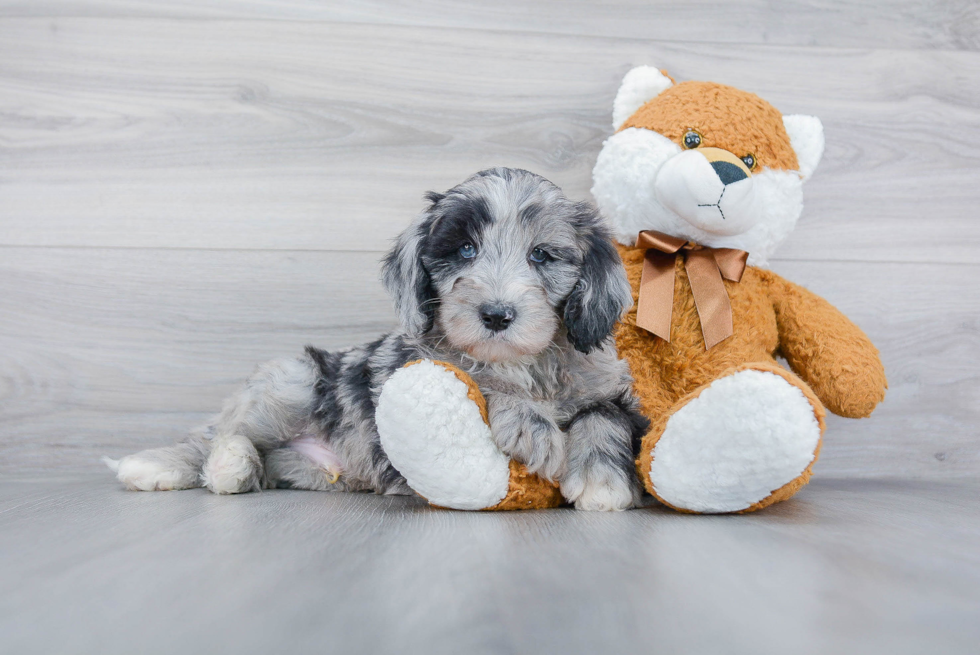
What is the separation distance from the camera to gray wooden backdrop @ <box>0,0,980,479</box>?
2.35 metres

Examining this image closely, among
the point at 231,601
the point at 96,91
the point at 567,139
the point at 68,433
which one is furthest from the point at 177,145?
the point at 231,601

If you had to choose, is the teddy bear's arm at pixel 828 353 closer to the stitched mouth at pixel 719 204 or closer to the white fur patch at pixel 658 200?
the white fur patch at pixel 658 200

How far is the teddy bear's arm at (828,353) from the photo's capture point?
182 centimetres

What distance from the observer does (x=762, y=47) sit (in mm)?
2430

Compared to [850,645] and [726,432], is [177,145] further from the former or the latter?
[850,645]

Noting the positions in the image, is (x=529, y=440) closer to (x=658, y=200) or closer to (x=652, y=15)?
(x=658, y=200)

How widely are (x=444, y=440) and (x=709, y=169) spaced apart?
3.12 ft

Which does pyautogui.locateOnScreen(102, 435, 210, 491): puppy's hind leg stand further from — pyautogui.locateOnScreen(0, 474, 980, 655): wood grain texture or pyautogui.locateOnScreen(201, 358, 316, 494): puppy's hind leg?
pyautogui.locateOnScreen(0, 474, 980, 655): wood grain texture

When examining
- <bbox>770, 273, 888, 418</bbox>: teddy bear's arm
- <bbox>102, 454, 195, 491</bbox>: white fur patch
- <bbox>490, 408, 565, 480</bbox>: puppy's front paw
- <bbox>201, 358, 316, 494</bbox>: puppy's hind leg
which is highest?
<bbox>770, 273, 888, 418</bbox>: teddy bear's arm

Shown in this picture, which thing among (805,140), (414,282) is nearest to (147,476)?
(414,282)

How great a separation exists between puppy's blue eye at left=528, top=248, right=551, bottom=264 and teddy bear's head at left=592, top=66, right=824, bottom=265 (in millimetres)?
402

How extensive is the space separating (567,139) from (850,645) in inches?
74.2

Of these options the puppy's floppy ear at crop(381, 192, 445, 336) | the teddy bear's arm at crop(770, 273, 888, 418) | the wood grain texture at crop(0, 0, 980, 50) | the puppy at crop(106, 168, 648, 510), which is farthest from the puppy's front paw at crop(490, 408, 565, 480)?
the wood grain texture at crop(0, 0, 980, 50)

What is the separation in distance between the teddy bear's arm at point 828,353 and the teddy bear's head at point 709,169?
16cm
